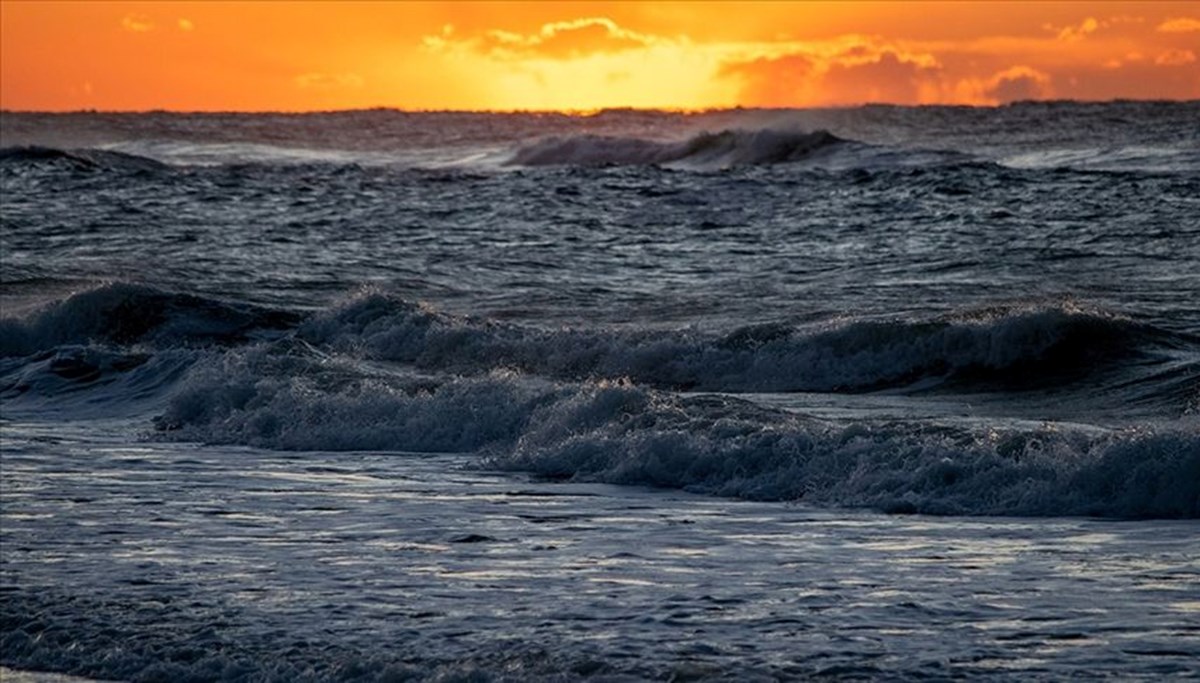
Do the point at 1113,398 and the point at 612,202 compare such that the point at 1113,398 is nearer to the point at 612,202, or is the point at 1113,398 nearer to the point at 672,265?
the point at 672,265

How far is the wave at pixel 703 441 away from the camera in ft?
33.5

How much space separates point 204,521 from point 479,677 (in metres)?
3.87

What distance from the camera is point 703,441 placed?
11781 mm

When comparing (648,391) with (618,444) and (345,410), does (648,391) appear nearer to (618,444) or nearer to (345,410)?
(618,444)

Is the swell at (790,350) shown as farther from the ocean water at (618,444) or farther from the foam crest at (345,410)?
the foam crest at (345,410)

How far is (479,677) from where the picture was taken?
6734 millimetres

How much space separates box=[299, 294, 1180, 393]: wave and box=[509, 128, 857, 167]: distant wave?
104ft

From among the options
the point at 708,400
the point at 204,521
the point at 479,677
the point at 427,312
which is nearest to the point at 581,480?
the point at 708,400

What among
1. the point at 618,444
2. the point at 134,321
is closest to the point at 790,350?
the point at 618,444

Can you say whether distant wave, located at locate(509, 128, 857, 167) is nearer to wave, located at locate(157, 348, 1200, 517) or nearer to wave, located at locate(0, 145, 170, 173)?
wave, located at locate(0, 145, 170, 173)

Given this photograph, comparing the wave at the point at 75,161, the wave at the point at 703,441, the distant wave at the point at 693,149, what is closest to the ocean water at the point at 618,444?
the wave at the point at 703,441

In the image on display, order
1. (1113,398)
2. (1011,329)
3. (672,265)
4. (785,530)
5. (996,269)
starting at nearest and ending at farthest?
(785,530), (1113,398), (1011,329), (996,269), (672,265)

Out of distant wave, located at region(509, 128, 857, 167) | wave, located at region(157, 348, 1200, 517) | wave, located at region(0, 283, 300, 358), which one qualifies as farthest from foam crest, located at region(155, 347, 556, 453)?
distant wave, located at region(509, 128, 857, 167)

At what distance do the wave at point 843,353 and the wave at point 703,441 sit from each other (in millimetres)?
2263
